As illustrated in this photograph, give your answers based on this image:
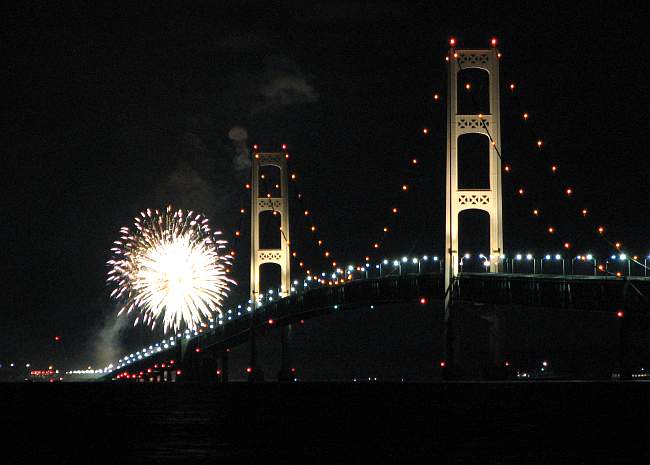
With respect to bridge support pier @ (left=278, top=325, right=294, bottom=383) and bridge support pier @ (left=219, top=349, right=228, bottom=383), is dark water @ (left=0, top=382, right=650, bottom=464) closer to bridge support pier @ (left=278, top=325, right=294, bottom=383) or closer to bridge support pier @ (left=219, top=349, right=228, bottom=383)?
bridge support pier @ (left=278, top=325, right=294, bottom=383)

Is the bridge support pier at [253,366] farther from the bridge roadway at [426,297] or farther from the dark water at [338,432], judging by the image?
the dark water at [338,432]

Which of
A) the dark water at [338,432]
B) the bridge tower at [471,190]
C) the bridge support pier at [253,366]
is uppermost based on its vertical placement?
the bridge tower at [471,190]

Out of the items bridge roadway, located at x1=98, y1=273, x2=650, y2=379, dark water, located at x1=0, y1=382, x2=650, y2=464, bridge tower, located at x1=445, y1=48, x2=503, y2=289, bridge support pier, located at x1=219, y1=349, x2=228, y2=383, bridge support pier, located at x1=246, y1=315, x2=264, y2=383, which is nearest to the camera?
dark water, located at x1=0, y1=382, x2=650, y2=464

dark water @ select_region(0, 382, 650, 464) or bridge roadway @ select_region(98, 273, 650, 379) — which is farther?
bridge roadway @ select_region(98, 273, 650, 379)

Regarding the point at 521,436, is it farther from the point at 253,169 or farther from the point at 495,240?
the point at 253,169

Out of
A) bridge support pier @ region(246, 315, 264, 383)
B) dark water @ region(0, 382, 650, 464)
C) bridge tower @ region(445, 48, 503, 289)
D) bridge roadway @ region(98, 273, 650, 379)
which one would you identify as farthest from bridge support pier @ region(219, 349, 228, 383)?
dark water @ region(0, 382, 650, 464)

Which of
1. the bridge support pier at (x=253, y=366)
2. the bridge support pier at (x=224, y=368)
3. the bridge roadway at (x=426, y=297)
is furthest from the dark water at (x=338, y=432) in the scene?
the bridge support pier at (x=224, y=368)
